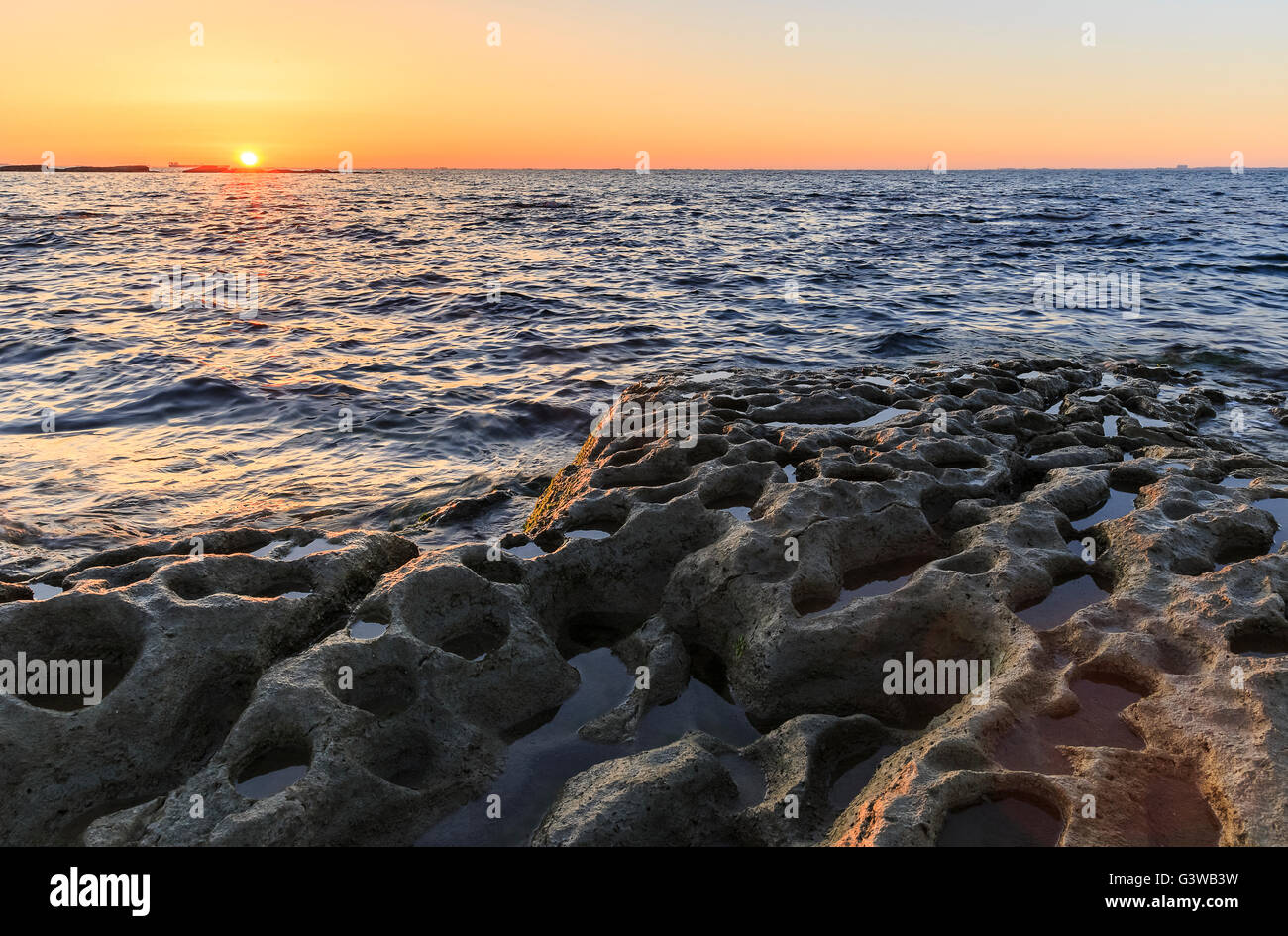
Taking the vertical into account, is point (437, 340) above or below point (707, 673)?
above

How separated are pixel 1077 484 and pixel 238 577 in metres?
6.28

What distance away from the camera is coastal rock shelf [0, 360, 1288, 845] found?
10.9 feet

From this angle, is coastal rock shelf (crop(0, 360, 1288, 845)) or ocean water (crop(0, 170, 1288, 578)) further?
ocean water (crop(0, 170, 1288, 578))

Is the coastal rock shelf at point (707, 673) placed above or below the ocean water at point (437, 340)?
below

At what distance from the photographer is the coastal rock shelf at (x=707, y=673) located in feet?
10.9

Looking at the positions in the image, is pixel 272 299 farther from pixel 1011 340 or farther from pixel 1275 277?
pixel 1275 277

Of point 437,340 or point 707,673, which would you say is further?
point 437,340

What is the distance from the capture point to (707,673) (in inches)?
187

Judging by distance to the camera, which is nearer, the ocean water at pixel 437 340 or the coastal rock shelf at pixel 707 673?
the coastal rock shelf at pixel 707 673

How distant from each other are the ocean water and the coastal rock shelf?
95.4 inches

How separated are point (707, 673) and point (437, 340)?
41.0 feet

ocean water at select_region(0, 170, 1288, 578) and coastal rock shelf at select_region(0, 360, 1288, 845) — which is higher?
ocean water at select_region(0, 170, 1288, 578)

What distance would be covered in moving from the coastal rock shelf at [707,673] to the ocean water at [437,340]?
2.42 meters
